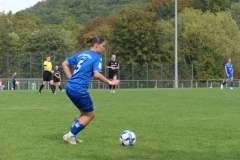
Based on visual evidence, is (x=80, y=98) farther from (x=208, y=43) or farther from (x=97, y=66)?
(x=208, y=43)

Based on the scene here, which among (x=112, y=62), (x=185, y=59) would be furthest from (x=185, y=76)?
(x=112, y=62)

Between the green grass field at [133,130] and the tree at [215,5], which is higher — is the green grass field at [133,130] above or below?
below

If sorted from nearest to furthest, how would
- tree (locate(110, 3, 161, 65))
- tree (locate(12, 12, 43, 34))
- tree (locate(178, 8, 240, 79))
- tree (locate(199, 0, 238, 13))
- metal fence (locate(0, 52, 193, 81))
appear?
metal fence (locate(0, 52, 193, 81)), tree (locate(178, 8, 240, 79)), tree (locate(110, 3, 161, 65)), tree (locate(199, 0, 238, 13)), tree (locate(12, 12, 43, 34))

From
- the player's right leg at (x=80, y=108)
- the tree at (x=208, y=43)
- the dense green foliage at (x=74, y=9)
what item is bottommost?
the player's right leg at (x=80, y=108)

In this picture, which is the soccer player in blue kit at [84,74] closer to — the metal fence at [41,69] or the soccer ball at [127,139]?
the soccer ball at [127,139]

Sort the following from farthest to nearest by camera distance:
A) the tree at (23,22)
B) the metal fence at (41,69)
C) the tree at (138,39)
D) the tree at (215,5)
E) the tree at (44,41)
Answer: the tree at (23,22) < the tree at (215,5) < the tree at (44,41) < the tree at (138,39) < the metal fence at (41,69)

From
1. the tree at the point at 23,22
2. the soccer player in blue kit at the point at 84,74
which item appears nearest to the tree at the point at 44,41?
the tree at the point at 23,22

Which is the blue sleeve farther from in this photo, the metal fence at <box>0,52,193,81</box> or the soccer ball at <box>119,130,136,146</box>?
the metal fence at <box>0,52,193,81</box>

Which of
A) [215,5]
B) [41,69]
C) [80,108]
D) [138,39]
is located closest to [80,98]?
[80,108]

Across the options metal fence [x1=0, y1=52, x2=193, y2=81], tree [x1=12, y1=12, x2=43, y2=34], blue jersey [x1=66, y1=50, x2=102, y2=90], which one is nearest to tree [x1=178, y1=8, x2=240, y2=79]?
metal fence [x1=0, y1=52, x2=193, y2=81]

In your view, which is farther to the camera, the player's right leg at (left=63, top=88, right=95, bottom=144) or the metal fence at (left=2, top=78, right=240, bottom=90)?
the metal fence at (left=2, top=78, right=240, bottom=90)

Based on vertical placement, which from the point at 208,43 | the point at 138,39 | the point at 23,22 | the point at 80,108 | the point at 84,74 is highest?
the point at 23,22

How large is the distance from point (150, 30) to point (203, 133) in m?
59.9

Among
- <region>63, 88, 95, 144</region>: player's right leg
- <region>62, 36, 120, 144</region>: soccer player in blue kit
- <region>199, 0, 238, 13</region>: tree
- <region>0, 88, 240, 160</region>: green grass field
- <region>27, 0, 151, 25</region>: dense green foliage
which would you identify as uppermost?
<region>27, 0, 151, 25</region>: dense green foliage
